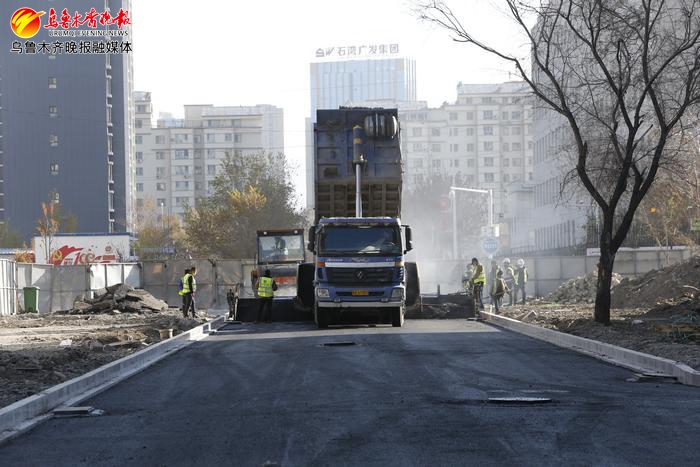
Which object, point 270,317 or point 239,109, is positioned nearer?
point 270,317

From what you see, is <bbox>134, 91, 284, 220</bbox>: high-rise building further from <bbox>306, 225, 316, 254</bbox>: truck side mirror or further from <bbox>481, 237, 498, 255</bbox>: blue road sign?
<bbox>306, 225, 316, 254</bbox>: truck side mirror

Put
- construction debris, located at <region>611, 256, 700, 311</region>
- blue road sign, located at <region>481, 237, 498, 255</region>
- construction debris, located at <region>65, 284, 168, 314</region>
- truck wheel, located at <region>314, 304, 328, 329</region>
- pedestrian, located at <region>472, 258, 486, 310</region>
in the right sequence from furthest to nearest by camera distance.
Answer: blue road sign, located at <region>481, 237, 498, 255</region>, construction debris, located at <region>65, 284, 168, 314</region>, construction debris, located at <region>611, 256, 700, 311</region>, pedestrian, located at <region>472, 258, 486, 310</region>, truck wheel, located at <region>314, 304, 328, 329</region>

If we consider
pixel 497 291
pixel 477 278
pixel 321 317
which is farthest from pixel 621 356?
pixel 497 291

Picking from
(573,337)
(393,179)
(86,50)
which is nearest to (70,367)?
(573,337)

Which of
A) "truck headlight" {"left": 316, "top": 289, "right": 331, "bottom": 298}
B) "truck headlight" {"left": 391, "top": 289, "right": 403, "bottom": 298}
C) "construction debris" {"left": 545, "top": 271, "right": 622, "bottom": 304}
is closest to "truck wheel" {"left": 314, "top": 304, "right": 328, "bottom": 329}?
"truck headlight" {"left": 316, "top": 289, "right": 331, "bottom": 298}

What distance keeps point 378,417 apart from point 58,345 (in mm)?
12882

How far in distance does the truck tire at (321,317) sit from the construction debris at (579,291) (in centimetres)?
1690

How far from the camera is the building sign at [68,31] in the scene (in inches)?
4129

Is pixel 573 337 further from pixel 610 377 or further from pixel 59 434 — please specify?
pixel 59 434

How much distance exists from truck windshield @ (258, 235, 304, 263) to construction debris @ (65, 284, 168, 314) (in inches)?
180

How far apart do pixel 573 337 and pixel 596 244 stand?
41.6 metres

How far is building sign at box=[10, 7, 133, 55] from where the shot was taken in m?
105

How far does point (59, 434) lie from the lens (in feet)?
31.1

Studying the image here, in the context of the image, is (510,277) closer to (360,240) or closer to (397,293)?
(397,293)
